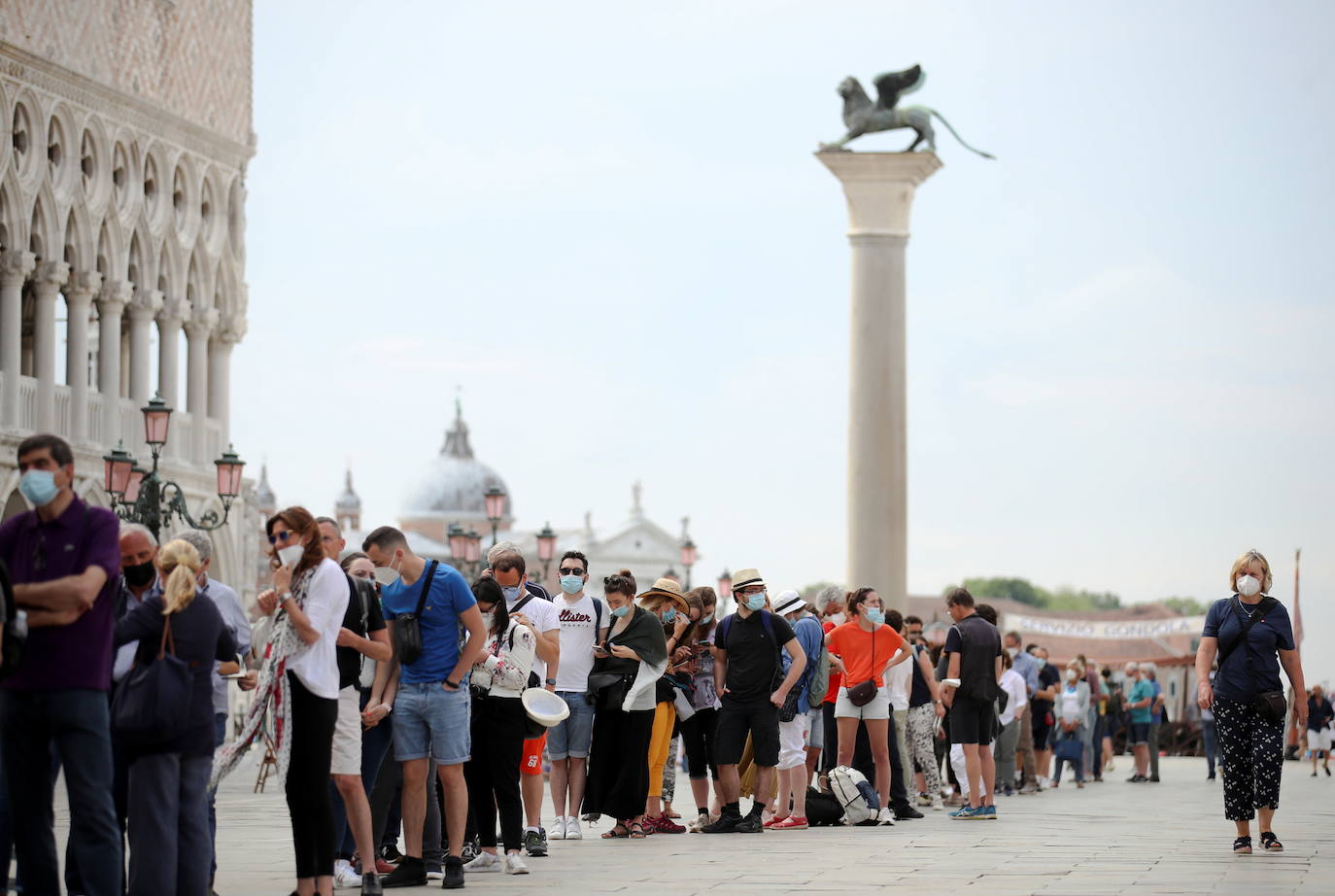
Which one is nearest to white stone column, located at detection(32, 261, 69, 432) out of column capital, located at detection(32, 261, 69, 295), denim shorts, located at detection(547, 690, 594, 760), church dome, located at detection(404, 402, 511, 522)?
column capital, located at detection(32, 261, 69, 295)

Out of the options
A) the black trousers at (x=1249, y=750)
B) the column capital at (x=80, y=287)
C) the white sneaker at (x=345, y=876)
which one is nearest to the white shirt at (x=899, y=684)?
the black trousers at (x=1249, y=750)

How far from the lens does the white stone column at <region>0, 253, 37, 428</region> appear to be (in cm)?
3073

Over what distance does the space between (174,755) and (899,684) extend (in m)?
8.56

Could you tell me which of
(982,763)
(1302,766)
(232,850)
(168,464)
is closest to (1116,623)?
(1302,766)

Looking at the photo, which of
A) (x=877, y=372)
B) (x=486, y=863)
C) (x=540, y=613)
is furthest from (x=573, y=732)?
(x=877, y=372)

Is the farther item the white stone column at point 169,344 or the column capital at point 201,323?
the column capital at point 201,323

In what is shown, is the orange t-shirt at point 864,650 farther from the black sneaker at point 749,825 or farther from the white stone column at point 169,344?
the white stone column at point 169,344

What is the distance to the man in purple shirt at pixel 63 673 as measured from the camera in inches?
321

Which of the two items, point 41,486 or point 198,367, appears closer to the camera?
point 41,486

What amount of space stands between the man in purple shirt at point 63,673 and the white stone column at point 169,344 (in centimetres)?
2759

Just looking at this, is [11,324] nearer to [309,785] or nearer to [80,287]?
[80,287]

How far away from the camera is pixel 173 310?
116ft

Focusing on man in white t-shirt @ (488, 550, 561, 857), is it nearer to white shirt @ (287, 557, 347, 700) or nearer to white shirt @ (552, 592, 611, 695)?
white shirt @ (552, 592, 611, 695)

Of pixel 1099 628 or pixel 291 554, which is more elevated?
pixel 291 554
